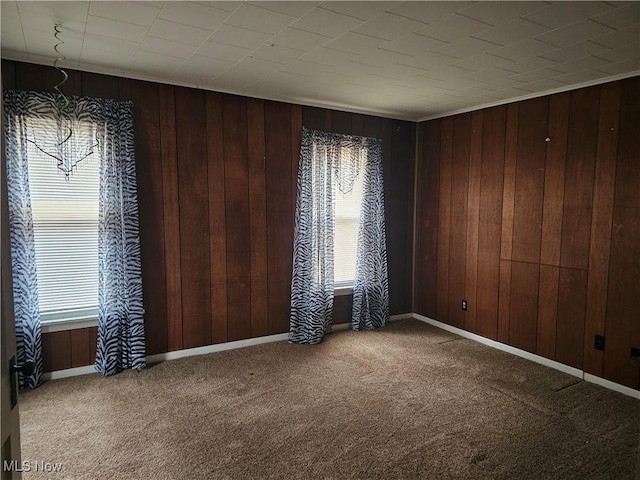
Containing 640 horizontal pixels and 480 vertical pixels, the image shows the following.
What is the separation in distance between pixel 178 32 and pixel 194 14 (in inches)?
11.7

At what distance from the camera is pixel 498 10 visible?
6.98ft

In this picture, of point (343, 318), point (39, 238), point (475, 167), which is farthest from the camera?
point (343, 318)

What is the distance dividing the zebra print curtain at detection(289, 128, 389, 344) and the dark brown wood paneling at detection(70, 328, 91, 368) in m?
1.80

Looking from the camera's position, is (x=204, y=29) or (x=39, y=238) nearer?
(x=204, y=29)

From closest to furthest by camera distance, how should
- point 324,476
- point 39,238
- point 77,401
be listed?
point 324,476 → point 77,401 → point 39,238

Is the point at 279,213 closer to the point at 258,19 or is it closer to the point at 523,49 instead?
the point at 258,19

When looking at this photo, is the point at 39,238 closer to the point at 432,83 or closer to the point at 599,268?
the point at 432,83

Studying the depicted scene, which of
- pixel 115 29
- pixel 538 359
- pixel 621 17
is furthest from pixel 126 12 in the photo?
pixel 538 359

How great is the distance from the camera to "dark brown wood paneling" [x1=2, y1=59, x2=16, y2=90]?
2.96 metres

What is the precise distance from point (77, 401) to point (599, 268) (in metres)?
4.06

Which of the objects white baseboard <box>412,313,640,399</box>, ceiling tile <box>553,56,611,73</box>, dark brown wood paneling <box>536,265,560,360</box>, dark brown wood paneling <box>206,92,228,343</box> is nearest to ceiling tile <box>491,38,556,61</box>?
ceiling tile <box>553,56,611,73</box>

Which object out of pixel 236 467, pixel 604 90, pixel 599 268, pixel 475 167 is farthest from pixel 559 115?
pixel 236 467

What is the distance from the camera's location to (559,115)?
3547 mm

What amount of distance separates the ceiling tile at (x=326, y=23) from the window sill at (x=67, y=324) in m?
2.72
